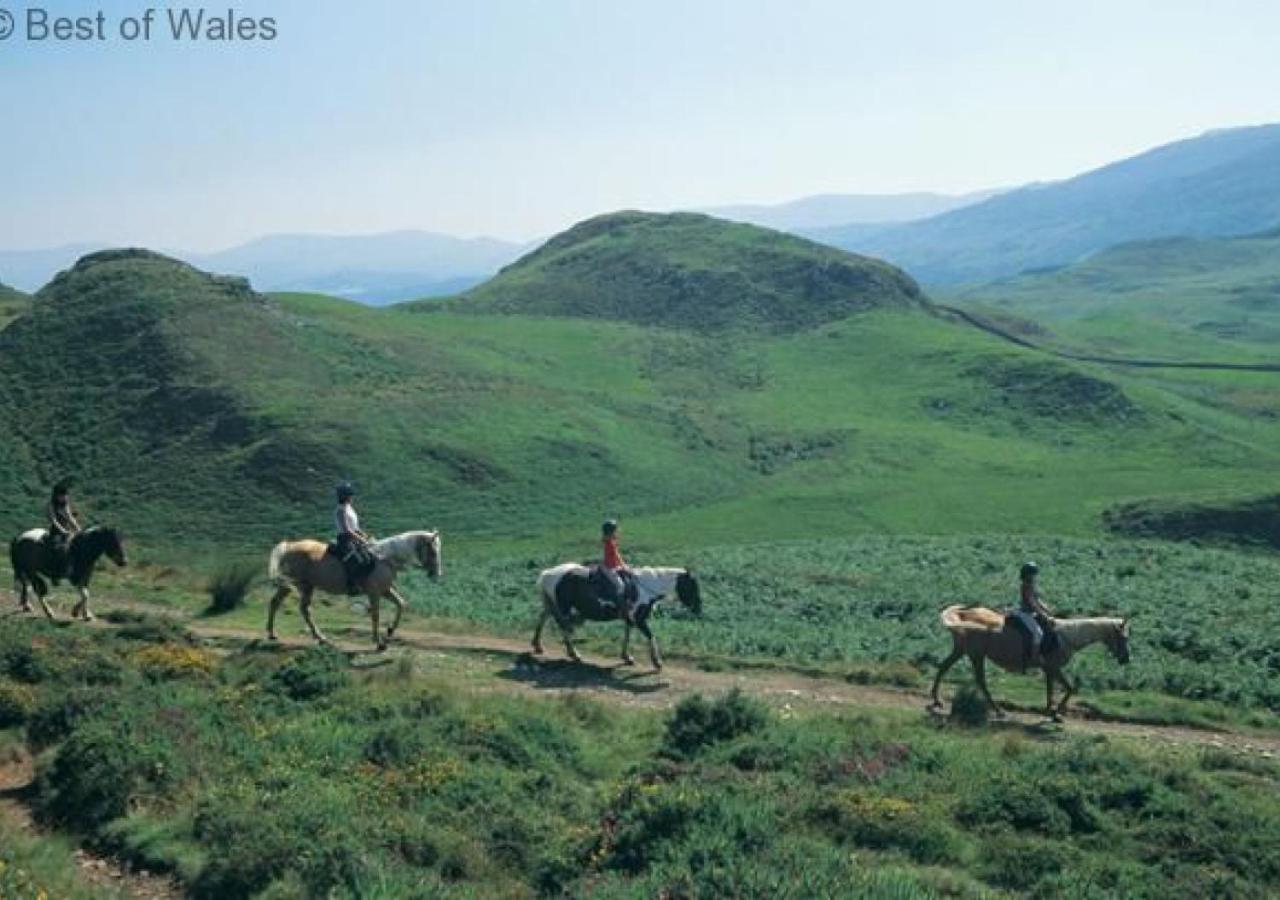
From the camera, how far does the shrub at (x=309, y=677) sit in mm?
20594

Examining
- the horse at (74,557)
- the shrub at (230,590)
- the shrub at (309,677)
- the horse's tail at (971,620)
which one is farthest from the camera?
the shrub at (230,590)

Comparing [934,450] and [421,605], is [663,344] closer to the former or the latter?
[934,450]

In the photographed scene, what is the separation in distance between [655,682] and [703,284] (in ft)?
420

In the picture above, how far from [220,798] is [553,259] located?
158 m

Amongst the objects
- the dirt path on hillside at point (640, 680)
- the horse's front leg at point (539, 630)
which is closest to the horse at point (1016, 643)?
the dirt path on hillside at point (640, 680)

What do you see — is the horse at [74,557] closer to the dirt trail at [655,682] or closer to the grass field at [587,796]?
the dirt trail at [655,682]

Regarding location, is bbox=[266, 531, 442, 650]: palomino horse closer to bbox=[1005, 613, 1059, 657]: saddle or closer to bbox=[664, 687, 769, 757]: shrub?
bbox=[664, 687, 769, 757]: shrub

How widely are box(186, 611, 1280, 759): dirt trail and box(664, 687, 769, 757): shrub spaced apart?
3.36 metres

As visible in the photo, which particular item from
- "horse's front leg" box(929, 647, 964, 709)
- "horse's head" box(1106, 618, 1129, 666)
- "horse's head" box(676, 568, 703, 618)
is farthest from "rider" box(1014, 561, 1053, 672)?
"horse's head" box(676, 568, 703, 618)

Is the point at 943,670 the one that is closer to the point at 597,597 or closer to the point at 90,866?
the point at 597,597

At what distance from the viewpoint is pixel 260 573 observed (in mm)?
35625

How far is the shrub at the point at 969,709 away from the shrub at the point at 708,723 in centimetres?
426

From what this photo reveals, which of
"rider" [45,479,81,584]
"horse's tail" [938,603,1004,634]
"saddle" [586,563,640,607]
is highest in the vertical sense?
"rider" [45,479,81,584]

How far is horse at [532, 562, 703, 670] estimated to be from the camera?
25.1 meters
